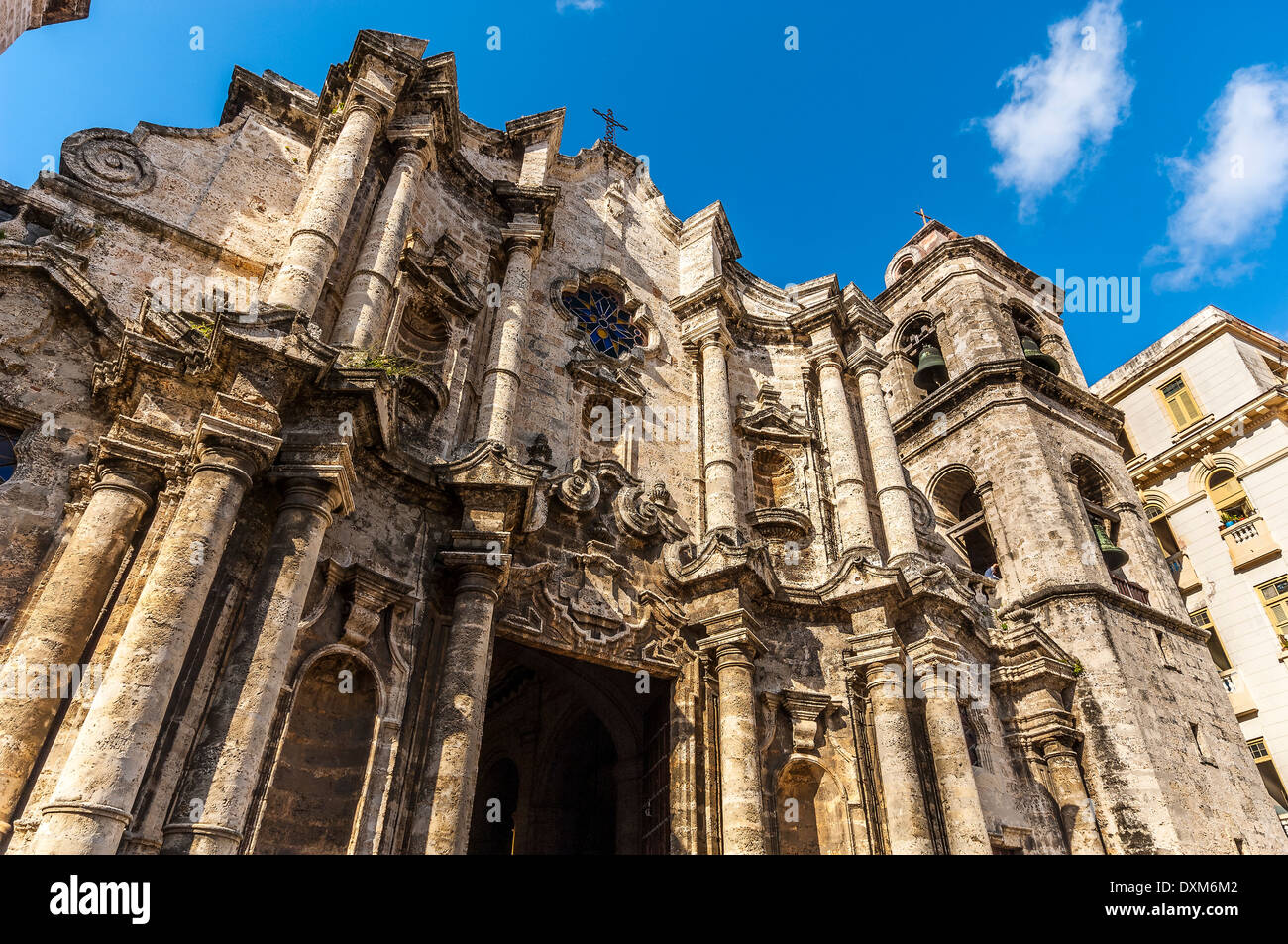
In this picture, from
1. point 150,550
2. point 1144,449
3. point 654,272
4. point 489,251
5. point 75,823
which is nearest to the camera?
point 75,823

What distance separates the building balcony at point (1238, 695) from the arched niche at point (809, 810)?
2054 cm

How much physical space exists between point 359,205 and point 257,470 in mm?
5582

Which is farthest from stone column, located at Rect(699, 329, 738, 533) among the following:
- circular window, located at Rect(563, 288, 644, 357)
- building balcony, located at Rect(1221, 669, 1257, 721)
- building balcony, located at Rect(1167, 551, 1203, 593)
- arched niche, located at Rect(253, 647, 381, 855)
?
building balcony, located at Rect(1167, 551, 1203, 593)

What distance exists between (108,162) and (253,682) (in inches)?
334

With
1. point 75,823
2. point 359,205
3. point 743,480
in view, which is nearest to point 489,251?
point 359,205

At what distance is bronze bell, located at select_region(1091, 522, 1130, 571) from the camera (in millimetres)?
19875

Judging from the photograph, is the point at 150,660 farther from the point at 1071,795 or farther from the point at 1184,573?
the point at 1184,573

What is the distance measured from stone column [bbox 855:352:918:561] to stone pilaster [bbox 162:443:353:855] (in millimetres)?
9552

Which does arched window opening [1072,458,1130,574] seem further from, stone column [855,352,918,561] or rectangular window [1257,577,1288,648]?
rectangular window [1257,577,1288,648]

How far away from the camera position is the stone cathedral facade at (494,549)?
7309mm

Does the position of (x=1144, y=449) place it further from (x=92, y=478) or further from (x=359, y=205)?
(x=92, y=478)

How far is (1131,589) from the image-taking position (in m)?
19.6

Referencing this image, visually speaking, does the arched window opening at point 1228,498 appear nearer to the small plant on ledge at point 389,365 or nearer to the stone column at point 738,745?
the stone column at point 738,745

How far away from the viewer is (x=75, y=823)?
5426 millimetres
